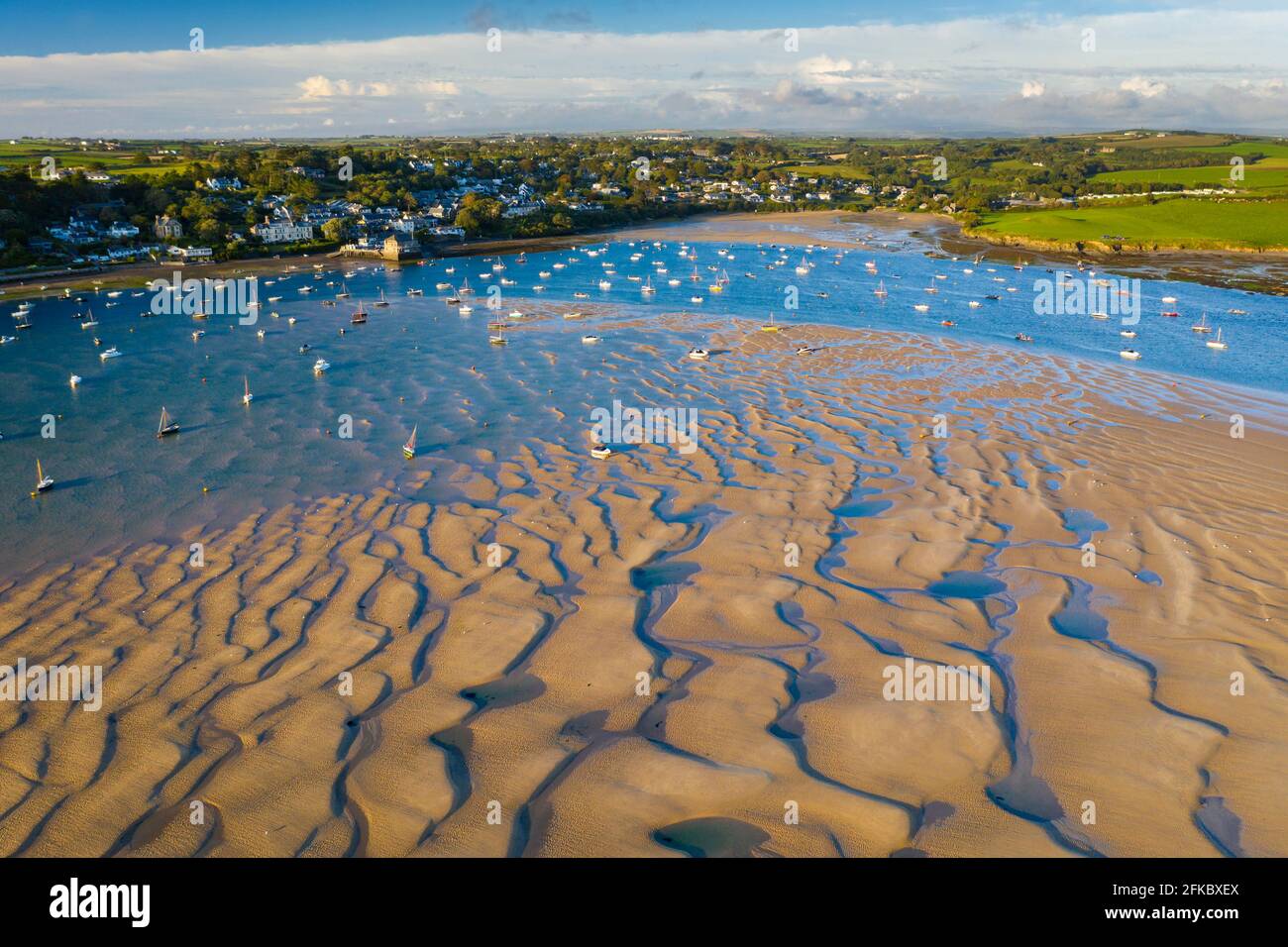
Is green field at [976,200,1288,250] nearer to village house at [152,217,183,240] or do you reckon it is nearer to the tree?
the tree

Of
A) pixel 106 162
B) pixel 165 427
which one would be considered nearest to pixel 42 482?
pixel 165 427

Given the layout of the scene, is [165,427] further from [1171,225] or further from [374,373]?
[1171,225]

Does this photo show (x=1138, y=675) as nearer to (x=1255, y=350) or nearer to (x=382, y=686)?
(x=382, y=686)

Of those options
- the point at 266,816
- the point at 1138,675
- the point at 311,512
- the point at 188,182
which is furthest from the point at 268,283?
the point at 1138,675

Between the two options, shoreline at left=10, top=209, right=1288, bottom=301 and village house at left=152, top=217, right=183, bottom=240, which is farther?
village house at left=152, top=217, right=183, bottom=240

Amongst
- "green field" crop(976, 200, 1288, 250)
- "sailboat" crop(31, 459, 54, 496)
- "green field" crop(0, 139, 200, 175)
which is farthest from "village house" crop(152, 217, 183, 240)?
"green field" crop(976, 200, 1288, 250)
